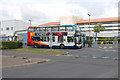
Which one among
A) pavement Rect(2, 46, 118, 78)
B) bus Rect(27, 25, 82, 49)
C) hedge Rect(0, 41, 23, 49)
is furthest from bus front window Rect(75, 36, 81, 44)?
pavement Rect(2, 46, 118, 78)

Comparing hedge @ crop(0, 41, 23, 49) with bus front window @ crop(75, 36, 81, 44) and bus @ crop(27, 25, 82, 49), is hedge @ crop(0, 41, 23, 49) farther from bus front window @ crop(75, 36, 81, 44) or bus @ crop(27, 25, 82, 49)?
bus front window @ crop(75, 36, 81, 44)

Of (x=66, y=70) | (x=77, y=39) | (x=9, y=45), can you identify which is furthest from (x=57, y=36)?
(x=66, y=70)

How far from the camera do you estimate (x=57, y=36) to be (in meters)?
27.7

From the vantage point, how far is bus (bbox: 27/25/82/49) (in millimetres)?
27084

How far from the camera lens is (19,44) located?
26.2m

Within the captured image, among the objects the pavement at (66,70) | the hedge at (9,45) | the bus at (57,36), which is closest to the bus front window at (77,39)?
the bus at (57,36)

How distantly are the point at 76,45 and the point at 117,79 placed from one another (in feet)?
66.8

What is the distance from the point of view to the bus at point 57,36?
2708 cm

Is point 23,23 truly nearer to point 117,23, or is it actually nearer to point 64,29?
point 64,29

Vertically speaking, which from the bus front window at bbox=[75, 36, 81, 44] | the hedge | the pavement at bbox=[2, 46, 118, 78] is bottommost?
the pavement at bbox=[2, 46, 118, 78]

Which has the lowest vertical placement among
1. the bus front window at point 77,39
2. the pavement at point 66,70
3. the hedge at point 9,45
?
the pavement at point 66,70

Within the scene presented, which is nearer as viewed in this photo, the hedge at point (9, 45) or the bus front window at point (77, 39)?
the hedge at point (9, 45)

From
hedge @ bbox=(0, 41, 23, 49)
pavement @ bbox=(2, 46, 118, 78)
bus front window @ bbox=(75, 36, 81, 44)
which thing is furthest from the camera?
bus front window @ bbox=(75, 36, 81, 44)

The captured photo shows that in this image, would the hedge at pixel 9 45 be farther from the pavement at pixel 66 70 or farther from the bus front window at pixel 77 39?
the pavement at pixel 66 70
